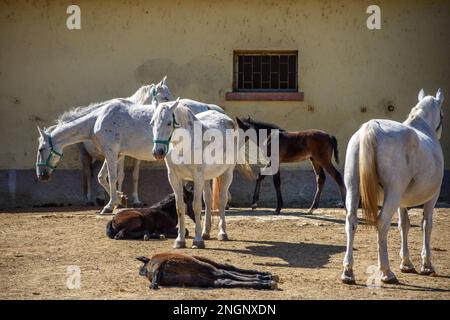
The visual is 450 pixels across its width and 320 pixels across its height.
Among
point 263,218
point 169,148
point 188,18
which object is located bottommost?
point 263,218

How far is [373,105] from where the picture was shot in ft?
57.7

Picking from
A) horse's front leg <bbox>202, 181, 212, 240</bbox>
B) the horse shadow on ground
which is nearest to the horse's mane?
horse's front leg <bbox>202, 181, 212, 240</bbox>

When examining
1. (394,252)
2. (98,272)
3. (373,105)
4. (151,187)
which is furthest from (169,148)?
(373,105)

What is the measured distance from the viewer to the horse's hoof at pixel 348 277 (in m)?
9.09

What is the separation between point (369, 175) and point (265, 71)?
9.22m

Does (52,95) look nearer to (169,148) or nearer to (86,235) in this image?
(86,235)

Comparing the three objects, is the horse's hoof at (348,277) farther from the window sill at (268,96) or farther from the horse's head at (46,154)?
the window sill at (268,96)

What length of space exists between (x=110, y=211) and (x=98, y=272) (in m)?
5.20

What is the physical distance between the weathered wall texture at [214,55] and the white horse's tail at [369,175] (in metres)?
8.68

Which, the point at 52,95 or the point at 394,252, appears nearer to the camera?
the point at 394,252

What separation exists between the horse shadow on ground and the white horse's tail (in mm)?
1744

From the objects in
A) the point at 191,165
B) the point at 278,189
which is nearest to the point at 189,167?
the point at 191,165

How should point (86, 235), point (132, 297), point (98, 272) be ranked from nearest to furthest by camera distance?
point (132, 297), point (98, 272), point (86, 235)

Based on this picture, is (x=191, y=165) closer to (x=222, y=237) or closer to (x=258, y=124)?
(x=222, y=237)
